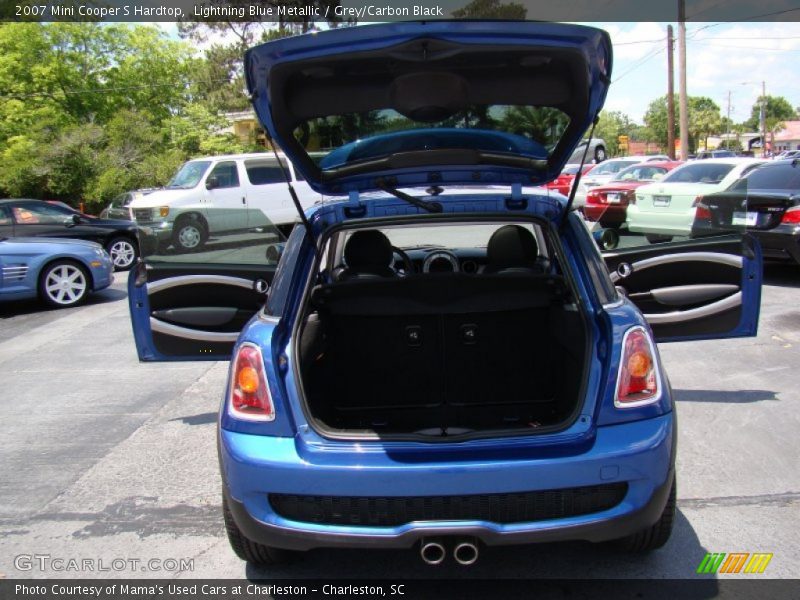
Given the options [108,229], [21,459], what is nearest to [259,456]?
[21,459]

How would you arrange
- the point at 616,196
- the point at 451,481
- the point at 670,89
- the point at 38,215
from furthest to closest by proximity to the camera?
the point at 670,89
the point at 38,215
the point at 616,196
the point at 451,481

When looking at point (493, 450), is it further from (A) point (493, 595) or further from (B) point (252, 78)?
(B) point (252, 78)

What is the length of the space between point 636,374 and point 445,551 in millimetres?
970

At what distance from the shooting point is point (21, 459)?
457 cm

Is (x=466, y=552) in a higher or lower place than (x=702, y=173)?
lower

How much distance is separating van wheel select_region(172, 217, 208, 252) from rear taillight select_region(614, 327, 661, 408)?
2.77m

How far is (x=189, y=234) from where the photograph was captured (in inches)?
175

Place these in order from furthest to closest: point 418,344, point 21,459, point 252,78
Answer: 1. point 21,459
2. point 418,344
3. point 252,78

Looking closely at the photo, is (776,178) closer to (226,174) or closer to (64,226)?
(226,174)

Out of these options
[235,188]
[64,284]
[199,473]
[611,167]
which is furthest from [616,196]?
[611,167]

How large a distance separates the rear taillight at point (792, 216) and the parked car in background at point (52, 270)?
29.6ft

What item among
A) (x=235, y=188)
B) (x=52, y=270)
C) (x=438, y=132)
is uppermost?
(x=438, y=132)

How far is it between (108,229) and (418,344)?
11.1 m

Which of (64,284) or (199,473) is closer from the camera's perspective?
(199,473)
